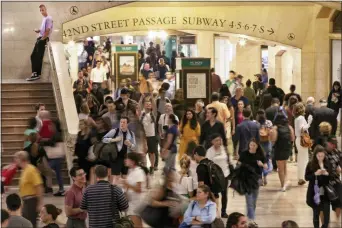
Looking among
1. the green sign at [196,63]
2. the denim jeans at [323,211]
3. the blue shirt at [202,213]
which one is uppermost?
the green sign at [196,63]

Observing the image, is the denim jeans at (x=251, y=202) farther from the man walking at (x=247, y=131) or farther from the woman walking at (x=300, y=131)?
the woman walking at (x=300, y=131)

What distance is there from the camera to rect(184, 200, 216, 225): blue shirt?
34.9 ft

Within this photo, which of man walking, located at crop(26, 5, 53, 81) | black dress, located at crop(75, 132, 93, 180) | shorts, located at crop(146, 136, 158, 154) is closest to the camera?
black dress, located at crop(75, 132, 93, 180)

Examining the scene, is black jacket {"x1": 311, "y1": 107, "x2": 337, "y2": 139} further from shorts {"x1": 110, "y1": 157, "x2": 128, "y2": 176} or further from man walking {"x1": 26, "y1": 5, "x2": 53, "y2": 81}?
man walking {"x1": 26, "y1": 5, "x2": 53, "y2": 81}

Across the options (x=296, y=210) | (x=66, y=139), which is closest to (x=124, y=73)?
(x=66, y=139)

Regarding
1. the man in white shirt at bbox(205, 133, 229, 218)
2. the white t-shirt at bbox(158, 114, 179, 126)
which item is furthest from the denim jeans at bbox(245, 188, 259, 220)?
the white t-shirt at bbox(158, 114, 179, 126)

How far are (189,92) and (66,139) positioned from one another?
5.90 m

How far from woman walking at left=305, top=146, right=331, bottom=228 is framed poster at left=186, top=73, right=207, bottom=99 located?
34.3ft

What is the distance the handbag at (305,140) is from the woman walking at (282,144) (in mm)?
282

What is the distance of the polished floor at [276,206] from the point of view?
45.8 ft

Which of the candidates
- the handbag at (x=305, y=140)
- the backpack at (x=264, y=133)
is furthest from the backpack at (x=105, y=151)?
the handbag at (x=305, y=140)

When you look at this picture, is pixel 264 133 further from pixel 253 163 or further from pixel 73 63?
pixel 73 63

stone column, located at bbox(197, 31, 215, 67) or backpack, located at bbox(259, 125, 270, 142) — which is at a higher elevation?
stone column, located at bbox(197, 31, 215, 67)

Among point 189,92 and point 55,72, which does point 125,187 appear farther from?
point 189,92
